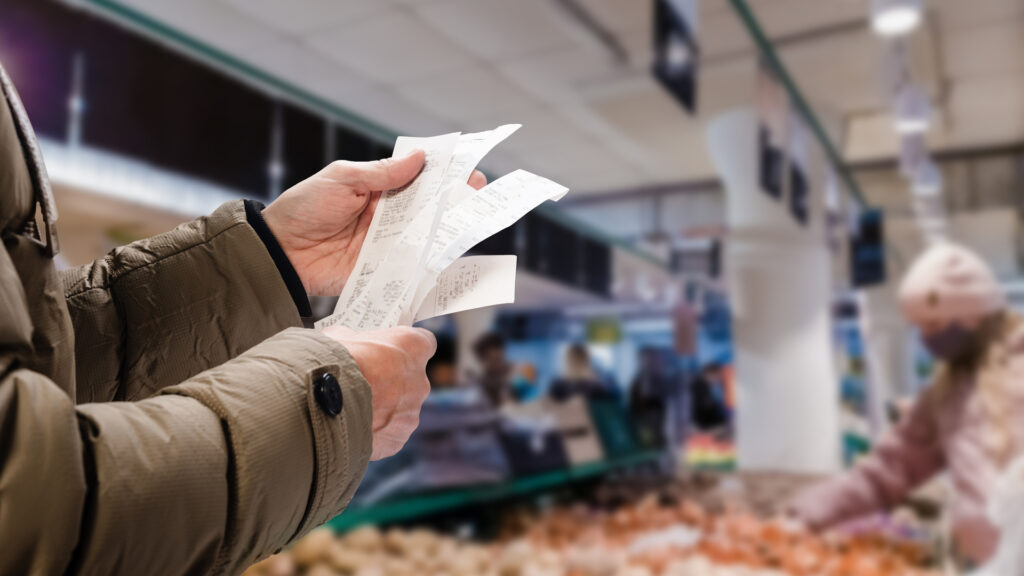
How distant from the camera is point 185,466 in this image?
1.70 ft

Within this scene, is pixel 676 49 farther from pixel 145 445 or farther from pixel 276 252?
pixel 145 445

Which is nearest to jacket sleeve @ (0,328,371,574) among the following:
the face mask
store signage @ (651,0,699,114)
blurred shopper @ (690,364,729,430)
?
store signage @ (651,0,699,114)

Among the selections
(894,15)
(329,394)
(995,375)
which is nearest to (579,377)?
(995,375)

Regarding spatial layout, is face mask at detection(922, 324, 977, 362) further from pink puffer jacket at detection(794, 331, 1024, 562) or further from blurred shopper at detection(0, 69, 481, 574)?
blurred shopper at detection(0, 69, 481, 574)

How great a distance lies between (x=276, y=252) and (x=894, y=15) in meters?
3.00

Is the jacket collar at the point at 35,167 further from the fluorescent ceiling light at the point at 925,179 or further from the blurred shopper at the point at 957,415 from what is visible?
the fluorescent ceiling light at the point at 925,179

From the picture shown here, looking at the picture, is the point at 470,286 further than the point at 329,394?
Yes

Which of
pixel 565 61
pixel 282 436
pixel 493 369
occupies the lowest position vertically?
pixel 493 369

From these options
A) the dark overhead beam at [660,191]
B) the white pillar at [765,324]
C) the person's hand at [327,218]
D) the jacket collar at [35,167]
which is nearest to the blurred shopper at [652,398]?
the white pillar at [765,324]

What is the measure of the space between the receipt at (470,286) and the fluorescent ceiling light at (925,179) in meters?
5.11

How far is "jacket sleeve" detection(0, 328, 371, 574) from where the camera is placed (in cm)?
46

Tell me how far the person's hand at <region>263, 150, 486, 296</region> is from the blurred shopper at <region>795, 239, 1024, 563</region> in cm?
242

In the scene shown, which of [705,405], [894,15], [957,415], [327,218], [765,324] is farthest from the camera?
[705,405]

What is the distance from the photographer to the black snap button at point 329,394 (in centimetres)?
59
